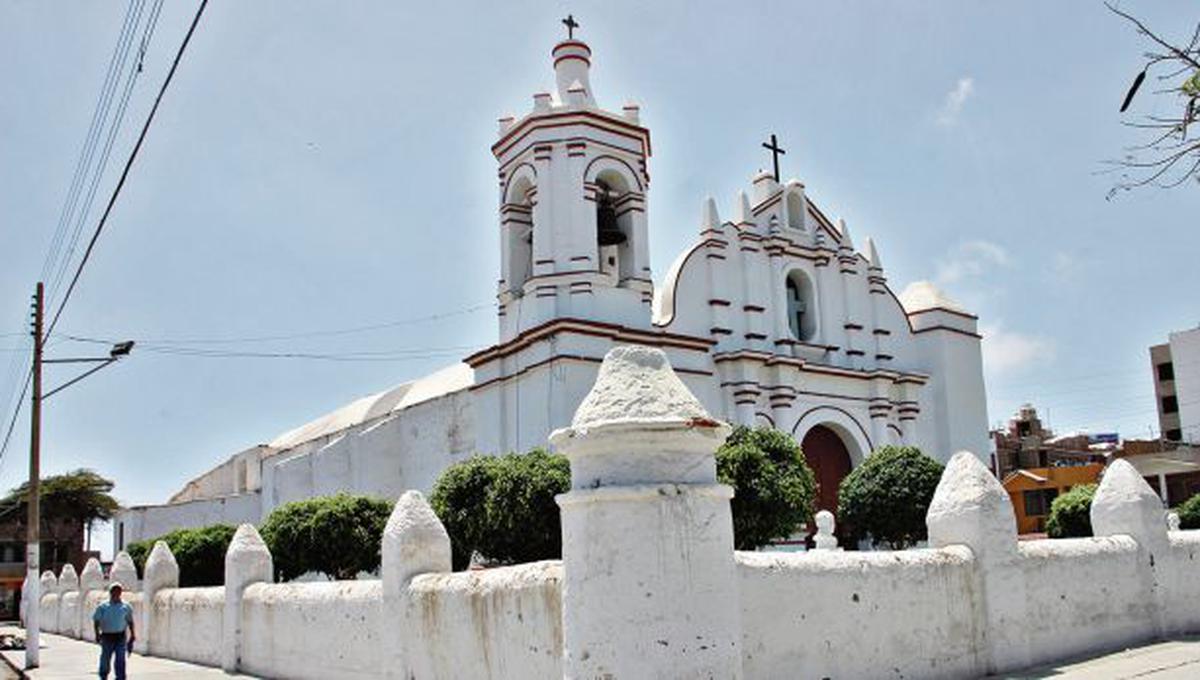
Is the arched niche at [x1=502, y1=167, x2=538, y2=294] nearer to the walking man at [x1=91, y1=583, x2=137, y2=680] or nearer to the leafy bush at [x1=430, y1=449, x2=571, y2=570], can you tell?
the leafy bush at [x1=430, y1=449, x2=571, y2=570]

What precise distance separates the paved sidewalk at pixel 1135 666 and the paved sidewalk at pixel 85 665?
8040 mm

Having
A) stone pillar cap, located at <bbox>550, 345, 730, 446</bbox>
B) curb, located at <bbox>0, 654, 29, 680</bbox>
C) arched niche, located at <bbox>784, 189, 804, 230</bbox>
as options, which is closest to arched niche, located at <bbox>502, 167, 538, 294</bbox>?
arched niche, located at <bbox>784, 189, 804, 230</bbox>

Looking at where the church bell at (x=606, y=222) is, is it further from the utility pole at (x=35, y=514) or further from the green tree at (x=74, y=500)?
the green tree at (x=74, y=500)

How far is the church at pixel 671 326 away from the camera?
20.6 m

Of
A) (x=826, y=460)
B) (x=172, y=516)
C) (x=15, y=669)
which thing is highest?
(x=826, y=460)

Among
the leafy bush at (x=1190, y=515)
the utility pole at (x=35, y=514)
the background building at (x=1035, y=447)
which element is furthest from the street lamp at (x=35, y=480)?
the background building at (x=1035, y=447)

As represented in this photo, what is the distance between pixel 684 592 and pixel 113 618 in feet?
26.5

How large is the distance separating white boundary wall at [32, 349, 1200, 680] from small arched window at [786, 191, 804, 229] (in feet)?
50.0

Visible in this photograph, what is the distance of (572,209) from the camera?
68.2 ft

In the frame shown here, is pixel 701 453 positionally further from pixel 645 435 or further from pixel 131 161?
pixel 131 161

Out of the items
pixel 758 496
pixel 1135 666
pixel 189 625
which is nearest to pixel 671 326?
pixel 758 496

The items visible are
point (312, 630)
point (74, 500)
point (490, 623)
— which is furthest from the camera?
point (74, 500)

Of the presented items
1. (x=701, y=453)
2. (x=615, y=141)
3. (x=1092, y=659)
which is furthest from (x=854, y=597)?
(x=615, y=141)

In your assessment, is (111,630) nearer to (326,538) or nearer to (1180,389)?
(326,538)
